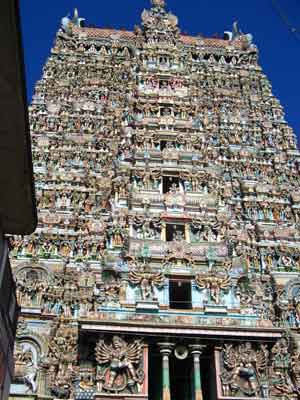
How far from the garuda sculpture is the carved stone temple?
0.04m

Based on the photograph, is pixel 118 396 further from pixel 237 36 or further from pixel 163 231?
pixel 237 36

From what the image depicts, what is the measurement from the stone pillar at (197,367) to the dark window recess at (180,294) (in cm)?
193

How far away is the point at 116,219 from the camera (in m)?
18.8

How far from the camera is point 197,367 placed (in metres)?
14.0

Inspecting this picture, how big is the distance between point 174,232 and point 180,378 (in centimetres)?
516

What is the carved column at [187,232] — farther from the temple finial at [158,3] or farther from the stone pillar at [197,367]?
the temple finial at [158,3]

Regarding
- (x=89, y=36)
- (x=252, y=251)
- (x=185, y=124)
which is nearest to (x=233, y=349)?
(x=252, y=251)

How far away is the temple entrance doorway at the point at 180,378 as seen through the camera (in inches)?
593

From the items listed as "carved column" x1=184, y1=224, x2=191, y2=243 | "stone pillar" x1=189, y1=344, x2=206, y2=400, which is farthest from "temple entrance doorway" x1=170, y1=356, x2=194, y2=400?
"carved column" x1=184, y1=224, x2=191, y2=243

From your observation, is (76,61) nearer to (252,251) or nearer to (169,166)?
(169,166)

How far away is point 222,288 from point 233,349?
2.16m

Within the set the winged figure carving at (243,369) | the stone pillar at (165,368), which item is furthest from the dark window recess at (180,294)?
the winged figure carving at (243,369)

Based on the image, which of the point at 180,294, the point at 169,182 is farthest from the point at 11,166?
the point at 169,182

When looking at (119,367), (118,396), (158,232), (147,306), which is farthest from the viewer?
(158,232)
